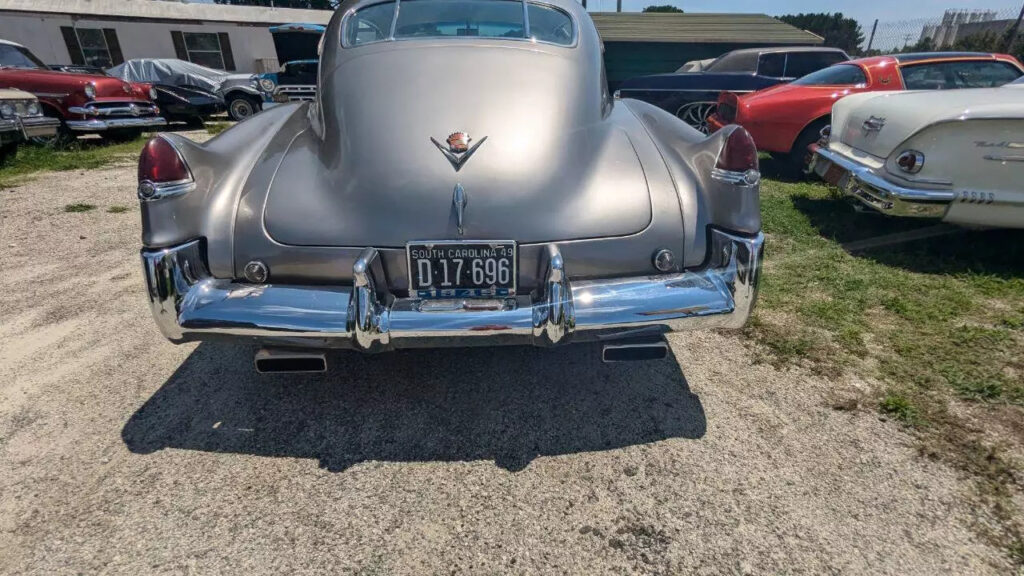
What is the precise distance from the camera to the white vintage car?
133 inches

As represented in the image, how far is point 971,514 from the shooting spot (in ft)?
5.76

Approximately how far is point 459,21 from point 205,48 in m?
20.6

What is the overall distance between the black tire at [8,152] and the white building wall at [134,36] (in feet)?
42.3

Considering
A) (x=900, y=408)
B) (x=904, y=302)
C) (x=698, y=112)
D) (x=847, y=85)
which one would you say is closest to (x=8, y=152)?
(x=698, y=112)

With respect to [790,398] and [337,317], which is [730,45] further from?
[337,317]

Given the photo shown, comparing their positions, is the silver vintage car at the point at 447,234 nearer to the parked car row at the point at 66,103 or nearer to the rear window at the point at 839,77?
the parked car row at the point at 66,103

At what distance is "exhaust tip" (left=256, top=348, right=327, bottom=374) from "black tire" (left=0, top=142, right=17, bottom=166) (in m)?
8.34

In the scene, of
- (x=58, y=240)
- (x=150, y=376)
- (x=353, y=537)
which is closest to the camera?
(x=353, y=537)

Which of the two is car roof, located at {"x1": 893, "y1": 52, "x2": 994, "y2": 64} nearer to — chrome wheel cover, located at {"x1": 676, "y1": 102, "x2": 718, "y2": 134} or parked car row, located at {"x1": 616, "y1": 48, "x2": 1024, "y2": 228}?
parked car row, located at {"x1": 616, "y1": 48, "x2": 1024, "y2": 228}

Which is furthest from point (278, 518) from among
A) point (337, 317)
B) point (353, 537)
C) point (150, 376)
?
point (150, 376)

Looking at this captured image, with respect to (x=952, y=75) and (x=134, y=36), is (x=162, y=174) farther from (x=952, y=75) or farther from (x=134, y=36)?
(x=134, y=36)

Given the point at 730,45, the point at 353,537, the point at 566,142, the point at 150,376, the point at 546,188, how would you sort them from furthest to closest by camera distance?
the point at 730,45 → the point at 150,376 → the point at 566,142 → the point at 546,188 → the point at 353,537

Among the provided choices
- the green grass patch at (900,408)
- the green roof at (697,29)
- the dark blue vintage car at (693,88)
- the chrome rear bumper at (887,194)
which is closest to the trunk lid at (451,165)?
Answer: the green grass patch at (900,408)

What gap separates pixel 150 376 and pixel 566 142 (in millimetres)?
2298
